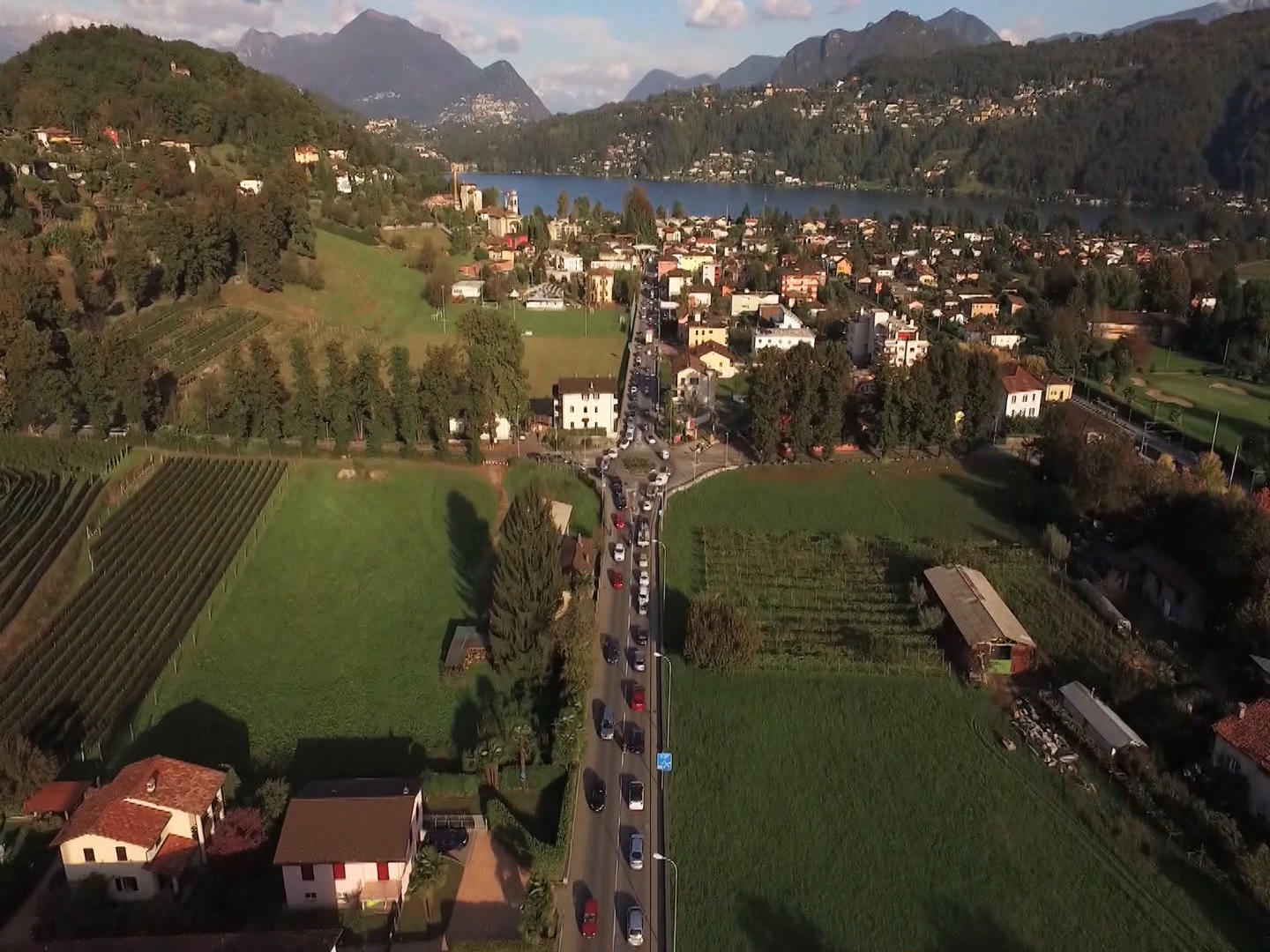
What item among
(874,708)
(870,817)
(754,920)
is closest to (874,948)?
(754,920)

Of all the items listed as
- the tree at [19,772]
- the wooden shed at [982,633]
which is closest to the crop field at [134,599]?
the tree at [19,772]

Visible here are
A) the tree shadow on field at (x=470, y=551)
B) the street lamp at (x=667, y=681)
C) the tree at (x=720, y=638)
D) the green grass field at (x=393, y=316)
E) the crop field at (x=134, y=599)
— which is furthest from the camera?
the green grass field at (x=393, y=316)

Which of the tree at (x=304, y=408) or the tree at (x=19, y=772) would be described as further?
the tree at (x=304, y=408)

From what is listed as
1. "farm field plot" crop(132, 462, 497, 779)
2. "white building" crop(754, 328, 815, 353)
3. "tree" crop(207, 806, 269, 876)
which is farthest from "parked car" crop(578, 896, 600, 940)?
"white building" crop(754, 328, 815, 353)

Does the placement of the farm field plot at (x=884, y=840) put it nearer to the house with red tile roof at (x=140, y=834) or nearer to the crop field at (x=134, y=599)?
the house with red tile roof at (x=140, y=834)

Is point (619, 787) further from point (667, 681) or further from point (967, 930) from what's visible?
point (967, 930)

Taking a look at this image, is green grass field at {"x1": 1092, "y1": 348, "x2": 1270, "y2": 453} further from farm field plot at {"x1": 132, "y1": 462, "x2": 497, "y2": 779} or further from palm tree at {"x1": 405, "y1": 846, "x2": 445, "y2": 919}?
palm tree at {"x1": 405, "y1": 846, "x2": 445, "y2": 919}
